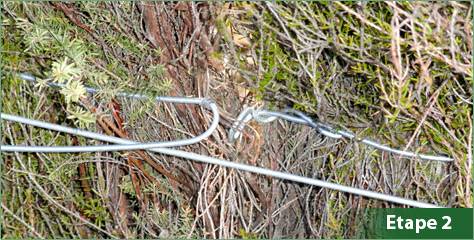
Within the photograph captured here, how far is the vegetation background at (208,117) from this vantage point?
2.77ft

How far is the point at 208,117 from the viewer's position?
0.99 m

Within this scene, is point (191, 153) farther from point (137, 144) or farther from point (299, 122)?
point (299, 122)

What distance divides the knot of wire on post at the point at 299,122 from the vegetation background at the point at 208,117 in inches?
0.5

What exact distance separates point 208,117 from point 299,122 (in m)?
0.15

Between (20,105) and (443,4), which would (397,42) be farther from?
(20,105)

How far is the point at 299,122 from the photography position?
0.97 meters

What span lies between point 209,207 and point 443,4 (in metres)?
0.52

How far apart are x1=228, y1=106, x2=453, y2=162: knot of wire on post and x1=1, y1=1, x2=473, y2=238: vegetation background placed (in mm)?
12

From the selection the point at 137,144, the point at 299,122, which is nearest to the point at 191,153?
the point at 137,144

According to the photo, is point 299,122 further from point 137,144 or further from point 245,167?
point 137,144

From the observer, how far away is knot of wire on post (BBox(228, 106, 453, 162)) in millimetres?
937

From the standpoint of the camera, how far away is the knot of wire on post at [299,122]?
0.94 meters

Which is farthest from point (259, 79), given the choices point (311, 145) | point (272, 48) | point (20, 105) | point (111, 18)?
point (20, 105)

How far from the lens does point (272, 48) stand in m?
0.87
